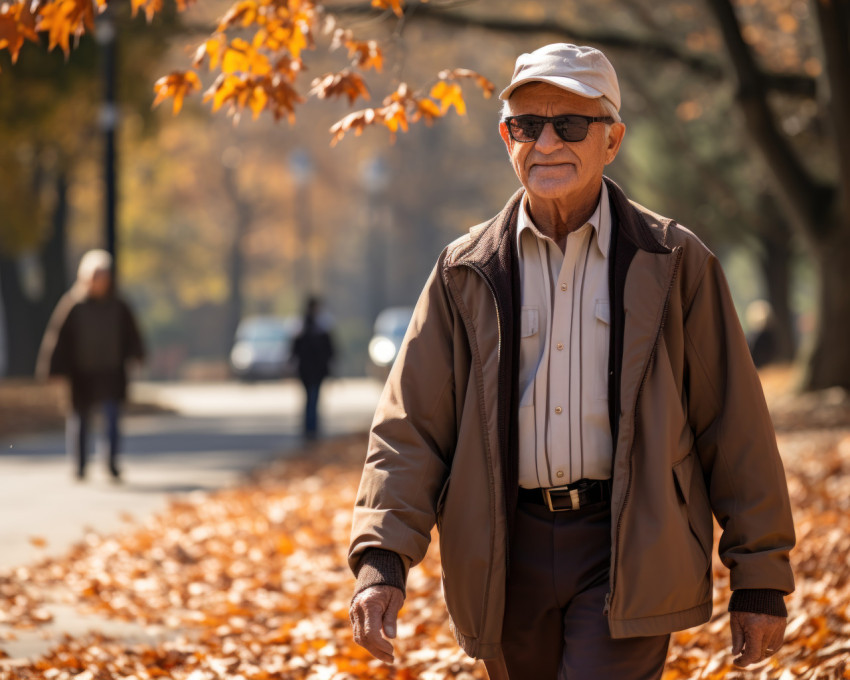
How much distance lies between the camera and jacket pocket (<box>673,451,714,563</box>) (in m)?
3.57

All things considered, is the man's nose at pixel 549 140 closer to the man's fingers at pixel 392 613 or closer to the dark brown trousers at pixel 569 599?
the dark brown trousers at pixel 569 599

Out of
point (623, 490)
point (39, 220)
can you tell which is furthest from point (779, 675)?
point (39, 220)

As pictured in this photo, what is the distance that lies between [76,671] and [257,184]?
49692mm

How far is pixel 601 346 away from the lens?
363cm

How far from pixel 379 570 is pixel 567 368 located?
28.1 inches

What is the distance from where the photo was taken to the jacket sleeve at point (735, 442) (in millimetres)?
3576

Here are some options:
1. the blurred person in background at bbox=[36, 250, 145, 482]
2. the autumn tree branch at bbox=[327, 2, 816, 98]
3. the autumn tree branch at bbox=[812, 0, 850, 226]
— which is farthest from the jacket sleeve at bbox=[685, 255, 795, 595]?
the autumn tree branch at bbox=[327, 2, 816, 98]

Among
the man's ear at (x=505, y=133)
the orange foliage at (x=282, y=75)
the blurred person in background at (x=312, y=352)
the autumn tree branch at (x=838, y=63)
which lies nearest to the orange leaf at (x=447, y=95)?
the orange foliage at (x=282, y=75)

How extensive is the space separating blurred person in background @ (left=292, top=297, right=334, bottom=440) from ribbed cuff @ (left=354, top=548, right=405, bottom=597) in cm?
1514

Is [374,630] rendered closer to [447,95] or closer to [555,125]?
[555,125]

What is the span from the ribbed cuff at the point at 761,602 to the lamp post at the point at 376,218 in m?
41.9

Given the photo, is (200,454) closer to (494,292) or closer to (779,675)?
(779,675)

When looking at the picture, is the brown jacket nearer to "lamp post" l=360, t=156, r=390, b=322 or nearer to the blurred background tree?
the blurred background tree

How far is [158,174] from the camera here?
123ft
